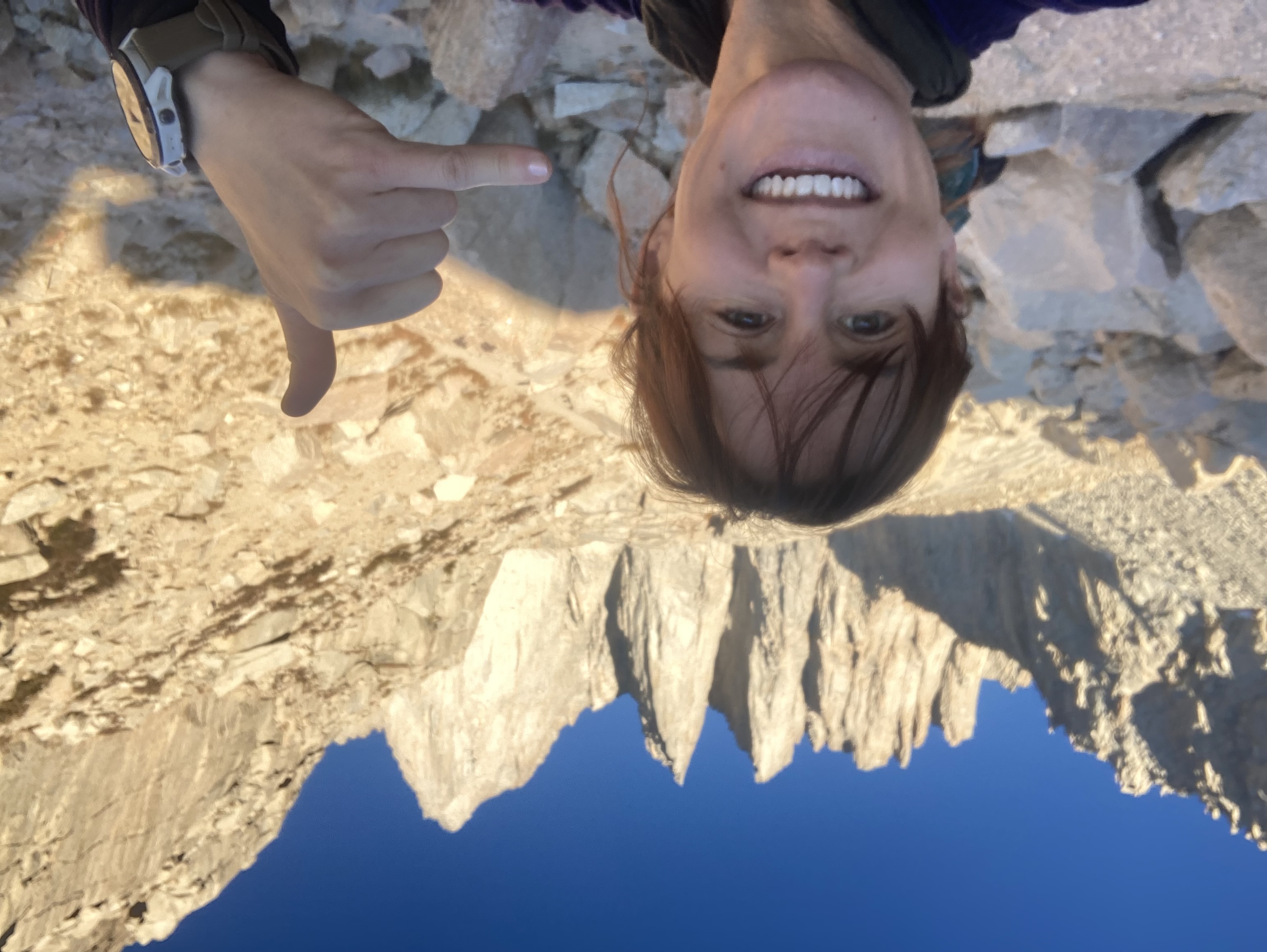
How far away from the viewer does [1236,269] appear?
171 cm

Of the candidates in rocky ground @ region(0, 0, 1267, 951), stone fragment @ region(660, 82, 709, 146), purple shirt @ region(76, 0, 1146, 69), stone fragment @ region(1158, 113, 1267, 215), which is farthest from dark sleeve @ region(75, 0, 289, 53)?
stone fragment @ region(1158, 113, 1267, 215)

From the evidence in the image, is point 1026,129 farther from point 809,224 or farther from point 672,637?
point 672,637

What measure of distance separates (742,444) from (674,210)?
0.41 m

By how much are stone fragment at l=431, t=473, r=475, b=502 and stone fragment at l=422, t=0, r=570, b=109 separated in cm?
154

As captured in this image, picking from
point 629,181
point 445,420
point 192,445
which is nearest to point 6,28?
point 192,445

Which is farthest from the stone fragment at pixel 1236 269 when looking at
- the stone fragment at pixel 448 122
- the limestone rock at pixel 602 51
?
the stone fragment at pixel 448 122

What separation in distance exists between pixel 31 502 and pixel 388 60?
5.53 feet

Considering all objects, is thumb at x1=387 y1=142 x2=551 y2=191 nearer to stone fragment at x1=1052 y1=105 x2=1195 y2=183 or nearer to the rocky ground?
the rocky ground

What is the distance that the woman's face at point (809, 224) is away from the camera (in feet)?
3.22

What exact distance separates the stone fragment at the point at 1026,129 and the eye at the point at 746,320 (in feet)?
3.49

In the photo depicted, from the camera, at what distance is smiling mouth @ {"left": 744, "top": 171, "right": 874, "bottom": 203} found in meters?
1.02

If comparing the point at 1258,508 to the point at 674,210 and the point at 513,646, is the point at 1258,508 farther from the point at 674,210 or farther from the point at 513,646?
the point at 513,646

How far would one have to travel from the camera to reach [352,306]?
907 millimetres

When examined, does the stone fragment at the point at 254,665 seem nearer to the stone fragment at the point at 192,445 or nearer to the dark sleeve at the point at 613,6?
the stone fragment at the point at 192,445
